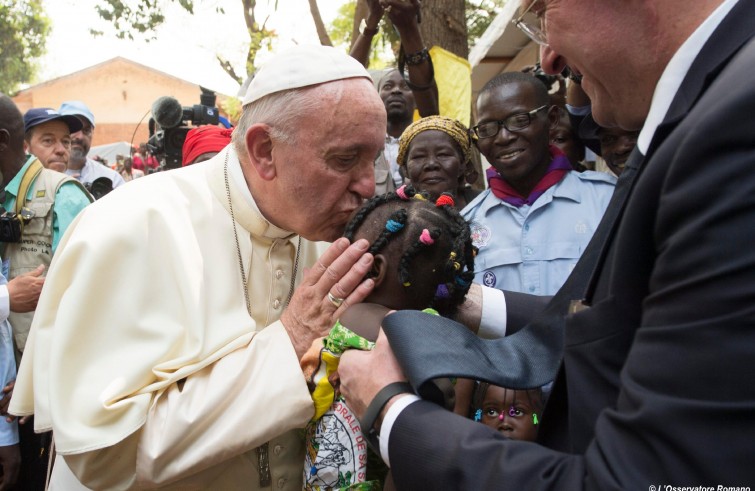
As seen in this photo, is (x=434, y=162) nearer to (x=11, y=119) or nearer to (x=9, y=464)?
(x=11, y=119)

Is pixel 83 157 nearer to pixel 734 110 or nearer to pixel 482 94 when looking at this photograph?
pixel 482 94

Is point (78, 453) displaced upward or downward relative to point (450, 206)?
downward

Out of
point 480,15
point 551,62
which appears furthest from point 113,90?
point 551,62

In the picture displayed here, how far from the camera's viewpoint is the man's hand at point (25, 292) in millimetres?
3895

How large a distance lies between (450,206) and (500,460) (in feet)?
4.75

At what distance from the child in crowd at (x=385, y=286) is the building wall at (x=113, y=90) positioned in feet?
166

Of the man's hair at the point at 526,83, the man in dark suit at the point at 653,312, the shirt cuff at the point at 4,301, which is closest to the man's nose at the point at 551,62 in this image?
the man in dark suit at the point at 653,312

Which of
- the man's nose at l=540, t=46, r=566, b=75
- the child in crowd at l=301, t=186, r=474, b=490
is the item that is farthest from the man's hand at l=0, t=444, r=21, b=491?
the man's nose at l=540, t=46, r=566, b=75

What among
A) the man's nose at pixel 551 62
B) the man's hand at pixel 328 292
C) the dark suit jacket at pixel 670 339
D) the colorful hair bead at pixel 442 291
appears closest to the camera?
the dark suit jacket at pixel 670 339

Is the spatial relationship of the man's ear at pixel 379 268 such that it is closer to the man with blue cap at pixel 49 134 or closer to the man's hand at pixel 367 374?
the man's hand at pixel 367 374

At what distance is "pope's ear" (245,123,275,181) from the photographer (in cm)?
255

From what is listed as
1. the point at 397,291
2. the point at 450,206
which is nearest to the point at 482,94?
the point at 450,206

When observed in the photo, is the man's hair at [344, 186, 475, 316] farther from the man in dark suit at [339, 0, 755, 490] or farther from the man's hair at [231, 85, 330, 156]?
the man in dark suit at [339, 0, 755, 490]

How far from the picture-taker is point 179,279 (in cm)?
236
